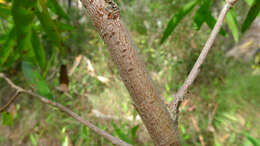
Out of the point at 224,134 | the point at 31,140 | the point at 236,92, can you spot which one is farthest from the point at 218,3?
the point at 31,140

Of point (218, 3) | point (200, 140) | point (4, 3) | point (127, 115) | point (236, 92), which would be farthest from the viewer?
point (218, 3)

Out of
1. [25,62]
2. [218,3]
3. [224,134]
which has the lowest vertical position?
[224,134]

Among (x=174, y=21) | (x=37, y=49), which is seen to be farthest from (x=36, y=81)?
(x=174, y=21)

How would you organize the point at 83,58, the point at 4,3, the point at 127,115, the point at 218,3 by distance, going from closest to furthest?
the point at 4,3 < the point at 127,115 < the point at 218,3 < the point at 83,58

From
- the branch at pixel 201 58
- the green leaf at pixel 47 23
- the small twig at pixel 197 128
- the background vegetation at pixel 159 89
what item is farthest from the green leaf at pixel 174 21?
the small twig at pixel 197 128

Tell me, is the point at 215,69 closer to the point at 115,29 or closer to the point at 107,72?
the point at 107,72

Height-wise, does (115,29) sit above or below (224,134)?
above

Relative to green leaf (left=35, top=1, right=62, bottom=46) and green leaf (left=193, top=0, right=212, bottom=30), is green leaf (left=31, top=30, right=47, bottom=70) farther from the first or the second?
green leaf (left=193, top=0, right=212, bottom=30)

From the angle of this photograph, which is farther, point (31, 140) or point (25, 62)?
point (31, 140)
